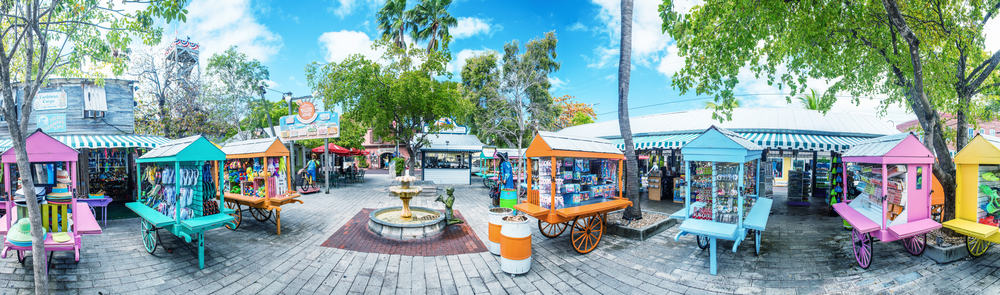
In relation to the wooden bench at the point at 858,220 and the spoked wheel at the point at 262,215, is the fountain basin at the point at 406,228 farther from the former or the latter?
the wooden bench at the point at 858,220

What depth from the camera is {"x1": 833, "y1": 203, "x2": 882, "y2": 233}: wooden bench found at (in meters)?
5.00

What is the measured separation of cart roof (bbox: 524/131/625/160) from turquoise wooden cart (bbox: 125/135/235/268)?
5.15 meters

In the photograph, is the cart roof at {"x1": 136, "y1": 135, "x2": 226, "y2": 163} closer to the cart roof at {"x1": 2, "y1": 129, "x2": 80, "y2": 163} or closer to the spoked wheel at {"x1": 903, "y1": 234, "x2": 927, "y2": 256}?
the cart roof at {"x1": 2, "y1": 129, "x2": 80, "y2": 163}

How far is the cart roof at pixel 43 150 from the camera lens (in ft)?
17.0

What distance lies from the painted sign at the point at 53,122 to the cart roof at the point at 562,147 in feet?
50.0

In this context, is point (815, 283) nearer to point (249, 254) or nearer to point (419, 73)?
point (249, 254)

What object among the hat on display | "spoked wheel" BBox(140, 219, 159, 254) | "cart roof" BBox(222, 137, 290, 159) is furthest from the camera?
"cart roof" BBox(222, 137, 290, 159)

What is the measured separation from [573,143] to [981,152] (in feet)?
19.9

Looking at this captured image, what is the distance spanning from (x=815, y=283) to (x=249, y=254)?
331 inches

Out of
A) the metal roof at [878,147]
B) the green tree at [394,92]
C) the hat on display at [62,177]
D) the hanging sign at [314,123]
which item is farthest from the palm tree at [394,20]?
the metal roof at [878,147]

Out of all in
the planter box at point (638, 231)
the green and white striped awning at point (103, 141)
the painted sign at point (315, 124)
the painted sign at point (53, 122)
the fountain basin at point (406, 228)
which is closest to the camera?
the planter box at point (638, 231)

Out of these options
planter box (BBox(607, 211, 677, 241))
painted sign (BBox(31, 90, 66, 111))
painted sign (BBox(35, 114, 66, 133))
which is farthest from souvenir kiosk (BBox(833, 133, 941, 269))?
painted sign (BBox(31, 90, 66, 111))

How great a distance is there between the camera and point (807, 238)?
6984mm

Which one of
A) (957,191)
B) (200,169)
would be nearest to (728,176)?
(957,191)
